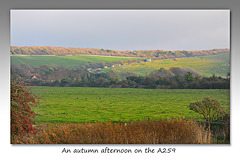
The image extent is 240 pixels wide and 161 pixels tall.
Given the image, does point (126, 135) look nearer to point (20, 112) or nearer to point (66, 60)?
point (20, 112)

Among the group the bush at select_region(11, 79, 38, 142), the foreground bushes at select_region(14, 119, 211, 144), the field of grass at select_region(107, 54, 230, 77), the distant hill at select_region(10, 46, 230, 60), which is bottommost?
the foreground bushes at select_region(14, 119, 211, 144)

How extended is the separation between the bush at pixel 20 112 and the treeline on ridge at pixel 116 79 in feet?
1.95

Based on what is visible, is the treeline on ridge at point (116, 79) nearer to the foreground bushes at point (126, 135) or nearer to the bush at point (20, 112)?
the bush at point (20, 112)

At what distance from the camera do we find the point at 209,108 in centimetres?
660

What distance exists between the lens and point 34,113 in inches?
251

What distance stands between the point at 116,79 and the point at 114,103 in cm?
69

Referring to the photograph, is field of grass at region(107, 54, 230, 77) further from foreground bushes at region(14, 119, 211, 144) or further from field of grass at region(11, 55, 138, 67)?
foreground bushes at region(14, 119, 211, 144)

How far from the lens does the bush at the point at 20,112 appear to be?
241 inches

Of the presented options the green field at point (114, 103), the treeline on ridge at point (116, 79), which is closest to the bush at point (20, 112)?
the green field at point (114, 103)

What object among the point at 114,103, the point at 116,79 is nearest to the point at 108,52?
the point at 116,79

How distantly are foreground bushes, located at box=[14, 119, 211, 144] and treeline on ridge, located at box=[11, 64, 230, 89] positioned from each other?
1232 mm

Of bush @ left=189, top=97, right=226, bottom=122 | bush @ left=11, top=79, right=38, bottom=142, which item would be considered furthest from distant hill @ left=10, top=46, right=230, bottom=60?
bush @ left=189, top=97, right=226, bottom=122

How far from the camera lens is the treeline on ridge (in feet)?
22.5

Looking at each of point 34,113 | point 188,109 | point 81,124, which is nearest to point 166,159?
point 188,109
